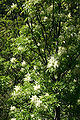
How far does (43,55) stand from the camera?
727 centimetres

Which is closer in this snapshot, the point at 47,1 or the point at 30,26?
the point at 47,1

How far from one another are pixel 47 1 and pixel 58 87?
3257 millimetres

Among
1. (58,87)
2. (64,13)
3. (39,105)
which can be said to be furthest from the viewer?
(64,13)

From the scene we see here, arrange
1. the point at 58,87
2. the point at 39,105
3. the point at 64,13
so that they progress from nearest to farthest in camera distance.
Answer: the point at 39,105 < the point at 58,87 < the point at 64,13

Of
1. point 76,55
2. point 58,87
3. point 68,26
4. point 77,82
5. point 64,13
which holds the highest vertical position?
point 64,13

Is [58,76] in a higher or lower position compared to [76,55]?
lower

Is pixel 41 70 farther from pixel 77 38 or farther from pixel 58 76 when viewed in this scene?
pixel 77 38

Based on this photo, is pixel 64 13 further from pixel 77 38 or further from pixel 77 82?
pixel 77 82

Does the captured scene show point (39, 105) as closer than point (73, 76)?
Yes

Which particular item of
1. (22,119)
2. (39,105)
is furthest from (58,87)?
(22,119)

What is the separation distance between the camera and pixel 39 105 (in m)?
5.60

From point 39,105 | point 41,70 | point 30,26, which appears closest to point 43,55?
point 41,70

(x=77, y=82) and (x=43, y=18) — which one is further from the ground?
(x=43, y=18)

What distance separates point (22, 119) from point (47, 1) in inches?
179
